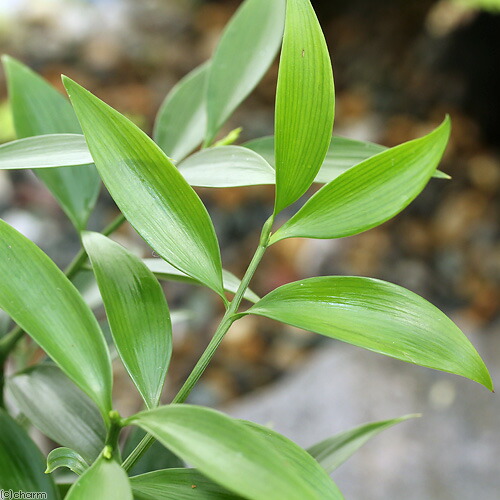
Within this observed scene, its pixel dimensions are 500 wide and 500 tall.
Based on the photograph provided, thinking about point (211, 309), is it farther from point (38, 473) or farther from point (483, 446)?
A: point (38, 473)

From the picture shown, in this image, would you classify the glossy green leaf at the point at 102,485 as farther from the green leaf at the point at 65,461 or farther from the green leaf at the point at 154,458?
the green leaf at the point at 154,458

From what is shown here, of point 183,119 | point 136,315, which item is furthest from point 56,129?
point 136,315

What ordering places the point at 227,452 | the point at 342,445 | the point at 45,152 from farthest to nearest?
1. the point at 342,445
2. the point at 45,152
3. the point at 227,452

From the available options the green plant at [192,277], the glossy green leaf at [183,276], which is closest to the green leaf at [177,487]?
the green plant at [192,277]

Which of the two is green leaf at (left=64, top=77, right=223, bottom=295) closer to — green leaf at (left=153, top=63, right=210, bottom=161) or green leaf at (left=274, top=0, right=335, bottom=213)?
green leaf at (left=274, top=0, right=335, bottom=213)

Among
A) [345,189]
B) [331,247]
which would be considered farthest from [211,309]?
[345,189]

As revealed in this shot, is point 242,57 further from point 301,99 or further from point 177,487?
point 177,487
